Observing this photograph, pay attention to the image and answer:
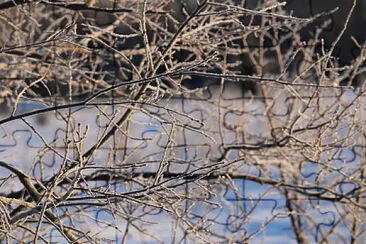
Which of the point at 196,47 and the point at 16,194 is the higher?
the point at 196,47

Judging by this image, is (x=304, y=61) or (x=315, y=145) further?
(x=304, y=61)

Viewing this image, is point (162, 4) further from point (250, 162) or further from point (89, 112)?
point (89, 112)

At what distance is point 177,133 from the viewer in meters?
6.88

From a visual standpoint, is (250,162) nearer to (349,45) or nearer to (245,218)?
(245,218)

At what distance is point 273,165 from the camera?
22.6 feet

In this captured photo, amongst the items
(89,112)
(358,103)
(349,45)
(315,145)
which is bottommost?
(315,145)

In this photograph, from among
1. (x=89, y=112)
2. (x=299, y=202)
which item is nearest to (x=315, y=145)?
(x=299, y=202)

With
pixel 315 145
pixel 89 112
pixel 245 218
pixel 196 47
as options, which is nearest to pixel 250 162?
pixel 245 218

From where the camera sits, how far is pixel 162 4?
5.81 m

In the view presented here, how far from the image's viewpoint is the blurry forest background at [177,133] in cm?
377

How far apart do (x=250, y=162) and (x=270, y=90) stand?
1469 mm

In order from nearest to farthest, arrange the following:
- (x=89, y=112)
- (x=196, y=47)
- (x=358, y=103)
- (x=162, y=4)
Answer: (x=358, y=103), (x=196, y=47), (x=162, y=4), (x=89, y=112)

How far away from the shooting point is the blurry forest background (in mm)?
3766

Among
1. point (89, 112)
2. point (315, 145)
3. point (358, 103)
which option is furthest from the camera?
point (89, 112)
